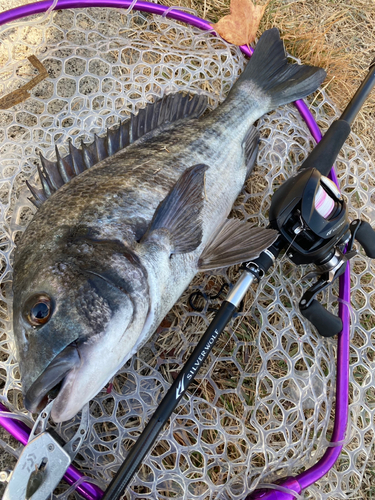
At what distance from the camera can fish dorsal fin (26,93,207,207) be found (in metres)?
2.02

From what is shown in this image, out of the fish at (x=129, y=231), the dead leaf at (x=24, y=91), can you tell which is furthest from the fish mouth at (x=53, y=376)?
the dead leaf at (x=24, y=91)

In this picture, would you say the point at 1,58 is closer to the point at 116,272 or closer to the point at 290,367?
the point at 116,272

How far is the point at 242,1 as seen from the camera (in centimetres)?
287

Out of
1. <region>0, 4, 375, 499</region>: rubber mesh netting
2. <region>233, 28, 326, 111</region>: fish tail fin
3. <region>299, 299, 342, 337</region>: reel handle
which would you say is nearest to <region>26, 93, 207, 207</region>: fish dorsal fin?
<region>0, 4, 375, 499</region>: rubber mesh netting

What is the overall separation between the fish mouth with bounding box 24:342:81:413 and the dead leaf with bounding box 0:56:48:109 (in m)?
2.04

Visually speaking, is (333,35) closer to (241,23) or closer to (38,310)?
(241,23)

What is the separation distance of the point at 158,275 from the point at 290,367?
1.01 m

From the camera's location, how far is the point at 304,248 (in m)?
1.98

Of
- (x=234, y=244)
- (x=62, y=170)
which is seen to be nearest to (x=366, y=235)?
(x=234, y=244)

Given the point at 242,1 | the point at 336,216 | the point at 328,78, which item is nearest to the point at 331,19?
the point at 328,78

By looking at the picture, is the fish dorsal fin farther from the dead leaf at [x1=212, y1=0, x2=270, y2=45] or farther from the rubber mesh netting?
the dead leaf at [x1=212, y1=0, x2=270, y2=45]

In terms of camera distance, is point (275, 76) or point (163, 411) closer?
point (163, 411)

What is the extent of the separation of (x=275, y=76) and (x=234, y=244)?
4.53ft

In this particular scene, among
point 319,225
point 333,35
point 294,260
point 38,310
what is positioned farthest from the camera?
point 333,35
